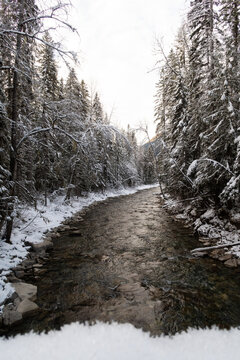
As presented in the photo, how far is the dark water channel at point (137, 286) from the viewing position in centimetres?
396

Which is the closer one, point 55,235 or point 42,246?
point 42,246

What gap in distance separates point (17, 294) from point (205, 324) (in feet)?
13.7

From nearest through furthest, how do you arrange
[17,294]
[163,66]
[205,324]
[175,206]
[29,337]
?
[29,337] < [205,324] < [17,294] < [163,66] < [175,206]

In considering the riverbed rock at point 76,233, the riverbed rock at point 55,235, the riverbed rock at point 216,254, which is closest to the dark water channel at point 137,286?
the riverbed rock at point 216,254

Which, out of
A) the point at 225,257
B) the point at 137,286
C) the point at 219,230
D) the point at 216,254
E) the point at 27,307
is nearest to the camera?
the point at 27,307

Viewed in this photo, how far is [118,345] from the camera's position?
3303 millimetres

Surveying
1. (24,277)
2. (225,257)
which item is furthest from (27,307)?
(225,257)

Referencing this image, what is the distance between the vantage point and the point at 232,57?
8078mm

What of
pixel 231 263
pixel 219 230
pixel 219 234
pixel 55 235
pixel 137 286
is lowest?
pixel 231 263

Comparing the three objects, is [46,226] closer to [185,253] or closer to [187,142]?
[185,253]

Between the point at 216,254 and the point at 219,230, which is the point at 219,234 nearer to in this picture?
the point at 219,230

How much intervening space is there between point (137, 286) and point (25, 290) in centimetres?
287

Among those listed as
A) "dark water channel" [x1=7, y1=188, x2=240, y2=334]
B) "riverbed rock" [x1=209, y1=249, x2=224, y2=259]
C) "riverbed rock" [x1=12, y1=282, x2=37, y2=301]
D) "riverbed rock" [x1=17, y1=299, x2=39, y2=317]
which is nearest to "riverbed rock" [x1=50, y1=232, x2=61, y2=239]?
"dark water channel" [x1=7, y1=188, x2=240, y2=334]

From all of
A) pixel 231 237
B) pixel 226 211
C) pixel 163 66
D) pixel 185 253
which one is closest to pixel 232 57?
pixel 163 66
